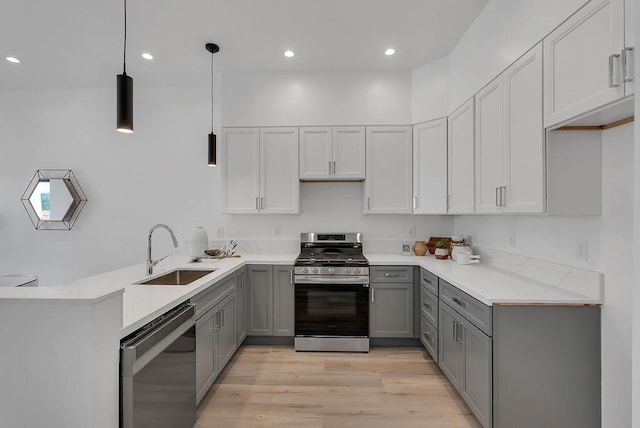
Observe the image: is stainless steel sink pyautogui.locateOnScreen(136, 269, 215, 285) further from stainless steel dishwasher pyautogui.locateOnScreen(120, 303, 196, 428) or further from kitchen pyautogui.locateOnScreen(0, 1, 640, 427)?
kitchen pyautogui.locateOnScreen(0, 1, 640, 427)

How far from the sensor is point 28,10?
2377 mm

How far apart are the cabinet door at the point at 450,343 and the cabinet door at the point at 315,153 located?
1855mm

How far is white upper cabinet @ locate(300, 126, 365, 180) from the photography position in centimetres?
340

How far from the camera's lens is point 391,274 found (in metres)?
3.11

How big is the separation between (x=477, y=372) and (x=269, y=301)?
79.7 inches

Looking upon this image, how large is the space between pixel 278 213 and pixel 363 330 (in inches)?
62.8

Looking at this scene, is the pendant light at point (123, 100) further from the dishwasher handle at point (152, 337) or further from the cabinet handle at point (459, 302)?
the cabinet handle at point (459, 302)

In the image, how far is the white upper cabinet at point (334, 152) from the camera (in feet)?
11.2

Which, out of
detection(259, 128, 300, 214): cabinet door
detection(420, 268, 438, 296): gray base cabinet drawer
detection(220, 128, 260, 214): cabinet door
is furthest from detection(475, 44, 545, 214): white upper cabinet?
detection(220, 128, 260, 214): cabinet door

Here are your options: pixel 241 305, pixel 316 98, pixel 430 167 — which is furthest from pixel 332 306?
pixel 316 98

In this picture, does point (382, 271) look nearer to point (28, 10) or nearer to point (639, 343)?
point (639, 343)

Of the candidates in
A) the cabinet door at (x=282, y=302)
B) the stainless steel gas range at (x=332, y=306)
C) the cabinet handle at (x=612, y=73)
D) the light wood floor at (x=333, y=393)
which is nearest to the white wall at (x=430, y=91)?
the stainless steel gas range at (x=332, y=306)

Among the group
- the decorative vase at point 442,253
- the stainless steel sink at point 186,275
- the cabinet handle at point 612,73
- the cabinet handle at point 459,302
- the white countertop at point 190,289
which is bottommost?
the cabinet handle at point 459,302

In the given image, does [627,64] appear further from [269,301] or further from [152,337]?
[269,301]
